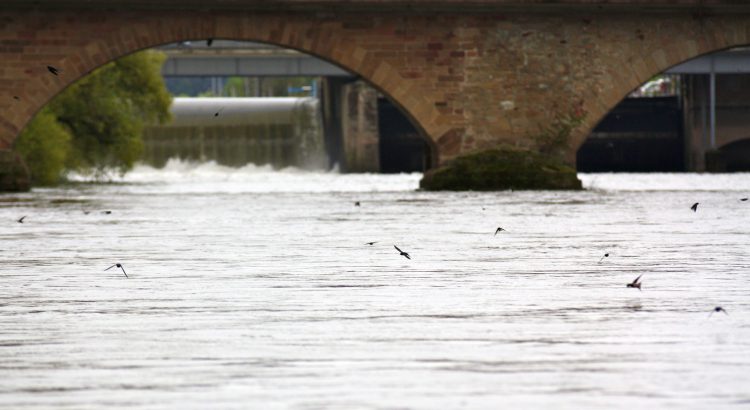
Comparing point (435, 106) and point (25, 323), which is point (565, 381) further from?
point (435, 106)

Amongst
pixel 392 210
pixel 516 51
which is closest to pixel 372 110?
pixel 516 51

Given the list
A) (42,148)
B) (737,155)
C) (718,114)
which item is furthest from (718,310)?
(737,155)

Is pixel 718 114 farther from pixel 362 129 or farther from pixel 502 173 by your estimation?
pixel 502 173

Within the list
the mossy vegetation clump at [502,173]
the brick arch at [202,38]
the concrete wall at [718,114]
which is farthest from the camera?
the concrete wall at [718,114]

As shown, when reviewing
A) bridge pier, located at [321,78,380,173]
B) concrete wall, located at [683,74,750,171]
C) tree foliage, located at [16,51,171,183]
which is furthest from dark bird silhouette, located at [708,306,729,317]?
concrete wall, located at [683,74,750,171]

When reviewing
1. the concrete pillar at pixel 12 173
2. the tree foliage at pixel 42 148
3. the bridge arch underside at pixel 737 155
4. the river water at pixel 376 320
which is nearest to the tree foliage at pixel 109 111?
the tree foliage at pixel 42 148

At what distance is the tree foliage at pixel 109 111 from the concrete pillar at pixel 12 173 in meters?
5.96

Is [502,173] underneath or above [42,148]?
underneath

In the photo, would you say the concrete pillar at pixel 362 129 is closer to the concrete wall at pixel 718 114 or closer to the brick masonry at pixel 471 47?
the concrete wall at pixel 718 114

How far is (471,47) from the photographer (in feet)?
88.6

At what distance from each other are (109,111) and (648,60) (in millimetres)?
12631

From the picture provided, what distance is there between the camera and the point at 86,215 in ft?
51.6

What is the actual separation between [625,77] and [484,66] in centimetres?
258

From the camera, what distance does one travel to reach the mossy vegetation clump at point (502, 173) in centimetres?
2558
